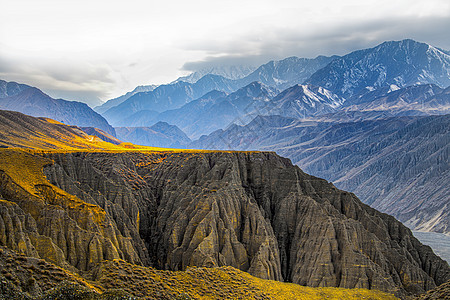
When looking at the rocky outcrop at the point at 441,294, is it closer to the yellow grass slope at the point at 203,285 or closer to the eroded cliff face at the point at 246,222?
the yellow grass slope at the point at 203,285

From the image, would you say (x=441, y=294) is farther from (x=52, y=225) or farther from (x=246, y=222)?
(x=52, y=225)

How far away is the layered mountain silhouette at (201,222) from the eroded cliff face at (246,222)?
246 mm

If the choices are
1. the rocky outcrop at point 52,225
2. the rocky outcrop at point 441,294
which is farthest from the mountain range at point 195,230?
the rocky outcrop at point 441,294

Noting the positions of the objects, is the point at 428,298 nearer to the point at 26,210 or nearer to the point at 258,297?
the point at 258,297

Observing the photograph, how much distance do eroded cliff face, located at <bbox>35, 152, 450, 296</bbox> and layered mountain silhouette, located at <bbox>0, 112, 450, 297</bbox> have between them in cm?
25

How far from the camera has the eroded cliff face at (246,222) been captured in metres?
80.2

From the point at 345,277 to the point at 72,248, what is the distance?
47.3m

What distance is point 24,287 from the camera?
4294 cm

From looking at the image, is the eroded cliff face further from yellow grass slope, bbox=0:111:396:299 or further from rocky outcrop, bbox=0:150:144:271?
yellow grass slope, bbox=0:111:396:299

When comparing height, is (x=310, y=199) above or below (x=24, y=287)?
above

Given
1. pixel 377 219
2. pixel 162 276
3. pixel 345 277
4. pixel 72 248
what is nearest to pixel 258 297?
pixel 162 276

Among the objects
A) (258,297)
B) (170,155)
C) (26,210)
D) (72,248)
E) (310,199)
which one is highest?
(170,155)

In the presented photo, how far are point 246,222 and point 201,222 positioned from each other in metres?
10.9

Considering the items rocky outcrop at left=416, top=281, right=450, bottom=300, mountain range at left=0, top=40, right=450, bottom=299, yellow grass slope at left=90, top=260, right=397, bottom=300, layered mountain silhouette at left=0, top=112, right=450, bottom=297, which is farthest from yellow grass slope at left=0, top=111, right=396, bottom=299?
rocky outcrop at left=416, top=281, right=450, bottom=300
